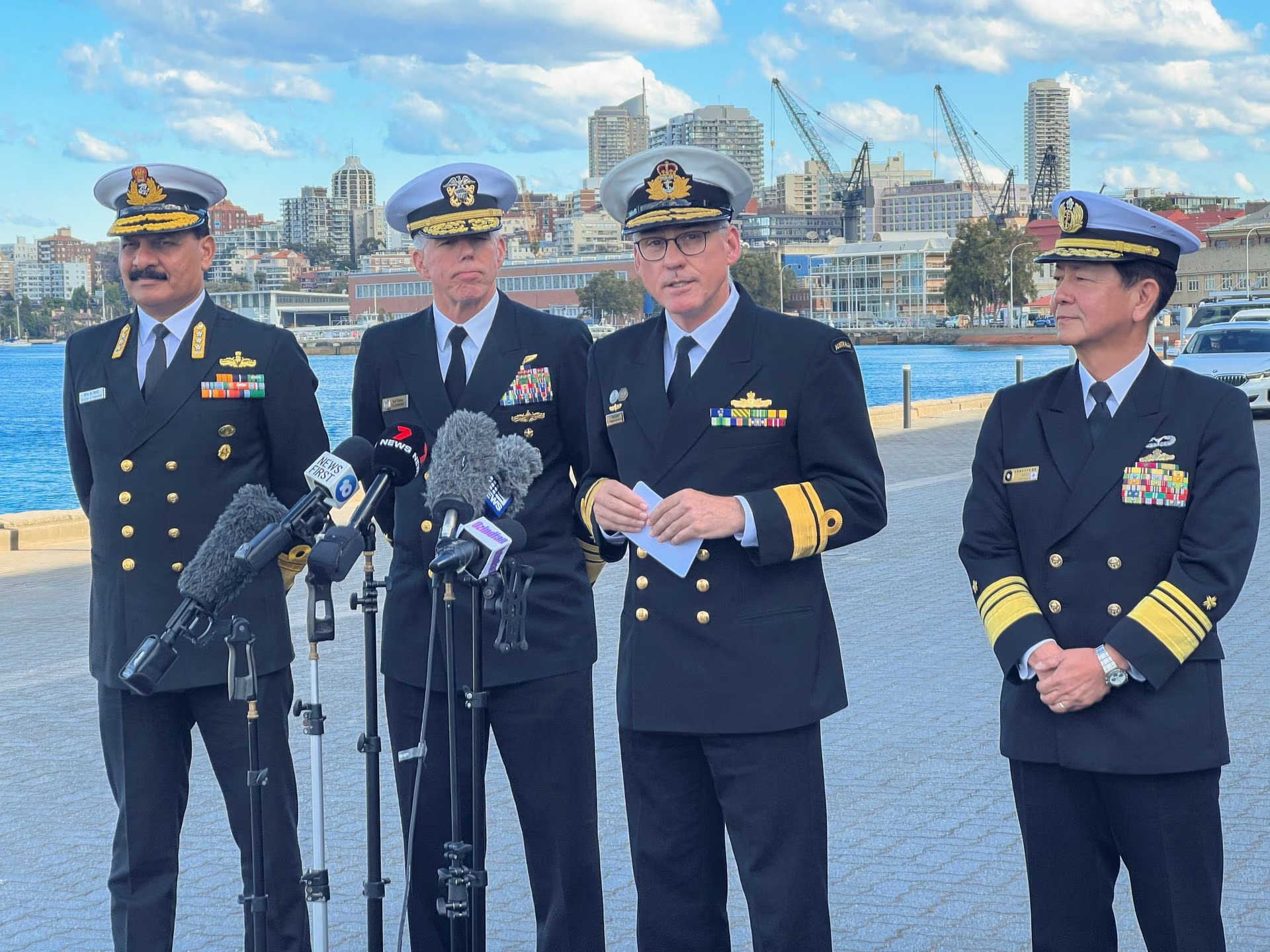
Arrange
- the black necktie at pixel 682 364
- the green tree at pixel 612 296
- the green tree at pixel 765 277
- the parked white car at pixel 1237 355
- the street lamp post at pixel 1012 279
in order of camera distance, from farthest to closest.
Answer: the green tree at pixel 765 277, the green tree at pixel 612 296, the street lamp post at pixel 1012 279, the parked white car at pixel 1237 355, the black necktie at pixel 682 364

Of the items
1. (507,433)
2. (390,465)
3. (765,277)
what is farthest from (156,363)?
(765,277)

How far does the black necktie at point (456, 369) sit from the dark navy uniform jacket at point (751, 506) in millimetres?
650

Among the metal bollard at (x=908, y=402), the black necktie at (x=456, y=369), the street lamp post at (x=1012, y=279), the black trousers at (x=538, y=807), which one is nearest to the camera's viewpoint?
the black trousers at (x=538, y=807)

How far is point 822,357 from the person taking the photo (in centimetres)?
348

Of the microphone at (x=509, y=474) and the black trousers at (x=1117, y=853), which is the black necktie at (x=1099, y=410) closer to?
the black trousers at (x=1117, y=853)

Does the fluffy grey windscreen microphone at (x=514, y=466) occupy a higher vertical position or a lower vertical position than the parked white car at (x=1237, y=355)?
higher

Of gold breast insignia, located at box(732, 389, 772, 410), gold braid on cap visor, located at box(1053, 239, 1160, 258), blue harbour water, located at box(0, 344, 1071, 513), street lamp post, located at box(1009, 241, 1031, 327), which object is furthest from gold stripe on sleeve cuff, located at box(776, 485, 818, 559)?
street lamp post, located at box(1009, 241, 1031, 327)

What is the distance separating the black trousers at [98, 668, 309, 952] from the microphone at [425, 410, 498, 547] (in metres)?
1.07

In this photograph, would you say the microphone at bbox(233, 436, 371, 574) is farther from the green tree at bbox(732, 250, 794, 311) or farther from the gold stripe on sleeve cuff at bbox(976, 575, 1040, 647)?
the green tree at bbox(732, 250, 794, 311)

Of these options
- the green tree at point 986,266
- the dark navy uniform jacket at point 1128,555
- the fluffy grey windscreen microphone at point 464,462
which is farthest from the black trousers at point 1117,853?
the green tree at point 986,266

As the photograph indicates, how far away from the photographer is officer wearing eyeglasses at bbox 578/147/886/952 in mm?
3385

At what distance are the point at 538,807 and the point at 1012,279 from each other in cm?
13233

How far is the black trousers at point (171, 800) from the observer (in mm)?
3885

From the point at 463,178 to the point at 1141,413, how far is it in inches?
69.4
